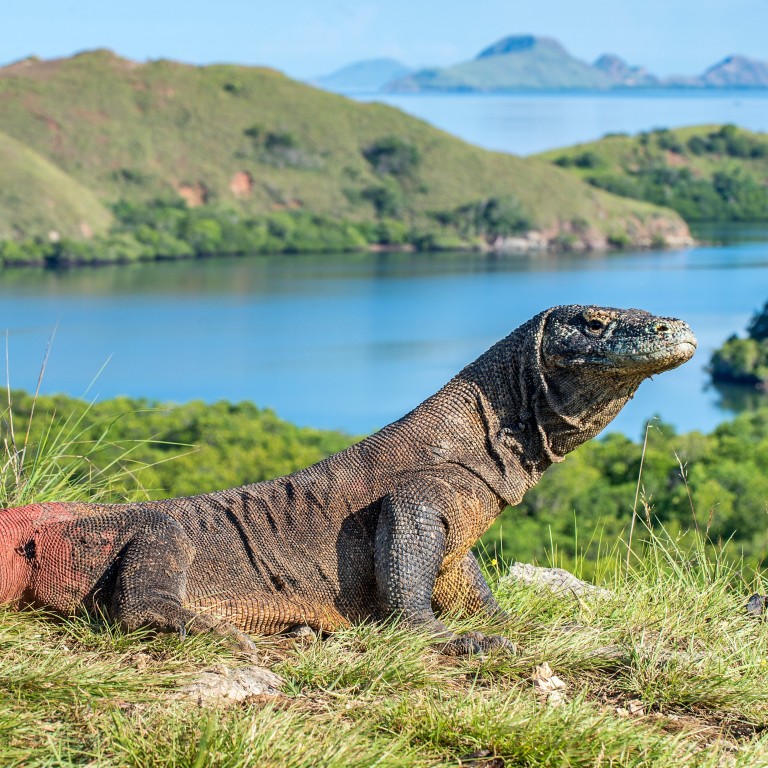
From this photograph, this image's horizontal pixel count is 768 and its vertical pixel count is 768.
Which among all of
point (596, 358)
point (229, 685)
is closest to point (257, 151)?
point (596, 358)

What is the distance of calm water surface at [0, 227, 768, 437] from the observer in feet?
198

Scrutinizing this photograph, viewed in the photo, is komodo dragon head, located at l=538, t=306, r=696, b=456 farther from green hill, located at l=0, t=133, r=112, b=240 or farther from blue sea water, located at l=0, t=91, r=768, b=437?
green hill, located at l=0, t=133, r=112, b=240

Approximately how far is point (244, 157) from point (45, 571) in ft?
477

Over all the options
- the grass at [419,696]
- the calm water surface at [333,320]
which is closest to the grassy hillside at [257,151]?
the calm water surface at [333,320]

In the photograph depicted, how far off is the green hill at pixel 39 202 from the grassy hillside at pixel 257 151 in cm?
737

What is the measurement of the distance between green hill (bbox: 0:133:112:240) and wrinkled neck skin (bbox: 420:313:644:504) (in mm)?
114953

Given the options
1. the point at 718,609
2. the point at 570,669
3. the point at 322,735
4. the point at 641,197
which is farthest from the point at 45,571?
the point at 641,197

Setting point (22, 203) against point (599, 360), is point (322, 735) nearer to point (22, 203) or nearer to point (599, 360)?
point (599, 360)

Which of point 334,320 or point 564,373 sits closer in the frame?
point 564,373

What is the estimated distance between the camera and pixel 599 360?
486 centimetres

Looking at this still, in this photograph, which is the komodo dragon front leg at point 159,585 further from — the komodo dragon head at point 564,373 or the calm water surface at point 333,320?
the calm water surface at point 333,320

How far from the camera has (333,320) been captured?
82500mm

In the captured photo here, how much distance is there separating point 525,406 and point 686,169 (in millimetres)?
186788

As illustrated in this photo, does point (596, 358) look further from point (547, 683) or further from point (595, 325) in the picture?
point (547, 683)
